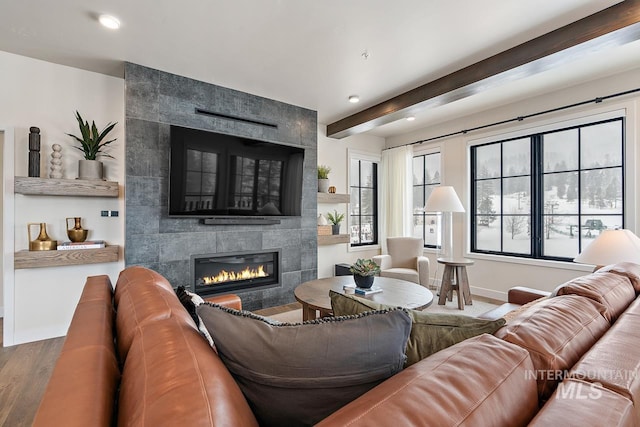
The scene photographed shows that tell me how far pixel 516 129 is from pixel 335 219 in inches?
107

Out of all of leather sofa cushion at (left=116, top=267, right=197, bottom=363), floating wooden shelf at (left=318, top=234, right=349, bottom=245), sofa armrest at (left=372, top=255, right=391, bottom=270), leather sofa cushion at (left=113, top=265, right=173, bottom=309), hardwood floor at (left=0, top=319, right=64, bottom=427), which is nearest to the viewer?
leather sofa cushion at (left=116, top=267, right=197, bottom=363)

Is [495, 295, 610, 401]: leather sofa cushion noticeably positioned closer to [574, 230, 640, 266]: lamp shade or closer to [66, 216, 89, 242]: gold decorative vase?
[574, 230, 640, 266]: lamp shade

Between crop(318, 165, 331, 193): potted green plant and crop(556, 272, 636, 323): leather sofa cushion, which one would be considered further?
crop(318, 165, 331, 193): potted green plant

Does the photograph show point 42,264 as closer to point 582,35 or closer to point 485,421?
point 485,421

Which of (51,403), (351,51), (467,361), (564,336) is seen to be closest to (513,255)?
(351,51)

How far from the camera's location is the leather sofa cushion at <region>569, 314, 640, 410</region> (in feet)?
2.36

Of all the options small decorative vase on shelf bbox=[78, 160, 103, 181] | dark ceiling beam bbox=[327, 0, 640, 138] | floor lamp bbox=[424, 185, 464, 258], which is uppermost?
dark ceiling beam bbox=[327, 0, 640, 138]

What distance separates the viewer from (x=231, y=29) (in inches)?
94.3

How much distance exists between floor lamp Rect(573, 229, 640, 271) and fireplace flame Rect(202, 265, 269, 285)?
3.12 meters

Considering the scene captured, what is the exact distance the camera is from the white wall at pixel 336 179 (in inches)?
189

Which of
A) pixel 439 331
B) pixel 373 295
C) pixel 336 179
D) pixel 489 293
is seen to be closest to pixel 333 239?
pixel 336 179

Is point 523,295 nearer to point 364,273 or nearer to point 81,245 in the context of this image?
point 364,273

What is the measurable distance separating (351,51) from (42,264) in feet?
10.8

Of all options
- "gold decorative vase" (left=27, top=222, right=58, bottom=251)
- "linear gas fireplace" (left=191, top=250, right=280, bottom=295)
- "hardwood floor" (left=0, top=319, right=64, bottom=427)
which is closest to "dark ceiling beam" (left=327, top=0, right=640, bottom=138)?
"linear gas fireplace" (left=191, top=250, right=280, bottom=295)
